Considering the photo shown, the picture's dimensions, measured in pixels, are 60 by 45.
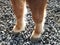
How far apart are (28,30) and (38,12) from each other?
0.32 m

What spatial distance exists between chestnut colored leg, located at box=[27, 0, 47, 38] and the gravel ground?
7 cm

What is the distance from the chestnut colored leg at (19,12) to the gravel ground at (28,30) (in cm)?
6

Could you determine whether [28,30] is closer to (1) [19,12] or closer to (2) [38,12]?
(1) [19,12]

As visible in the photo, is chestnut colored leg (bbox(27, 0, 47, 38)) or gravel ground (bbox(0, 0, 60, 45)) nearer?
chestnut colored leg (bbox(27, 0, 47, 38))

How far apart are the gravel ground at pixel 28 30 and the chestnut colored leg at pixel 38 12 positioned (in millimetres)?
66

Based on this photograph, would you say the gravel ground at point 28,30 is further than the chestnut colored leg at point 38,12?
Yes

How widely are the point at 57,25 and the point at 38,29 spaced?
283mm

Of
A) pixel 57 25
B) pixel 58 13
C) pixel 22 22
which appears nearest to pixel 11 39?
pixel 22 22

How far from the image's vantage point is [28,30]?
5.92 ft

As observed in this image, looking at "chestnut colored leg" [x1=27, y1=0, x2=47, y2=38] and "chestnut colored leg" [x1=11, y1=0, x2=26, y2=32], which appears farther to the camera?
"chestnut colored leg" [x1=11, y1=0, x2=26, y2=32]

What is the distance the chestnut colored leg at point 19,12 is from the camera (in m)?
1.65

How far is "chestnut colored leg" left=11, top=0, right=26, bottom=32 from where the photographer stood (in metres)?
1.65

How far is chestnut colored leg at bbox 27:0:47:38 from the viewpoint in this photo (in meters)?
1.49

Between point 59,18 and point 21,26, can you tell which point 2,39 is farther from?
point 59,18
